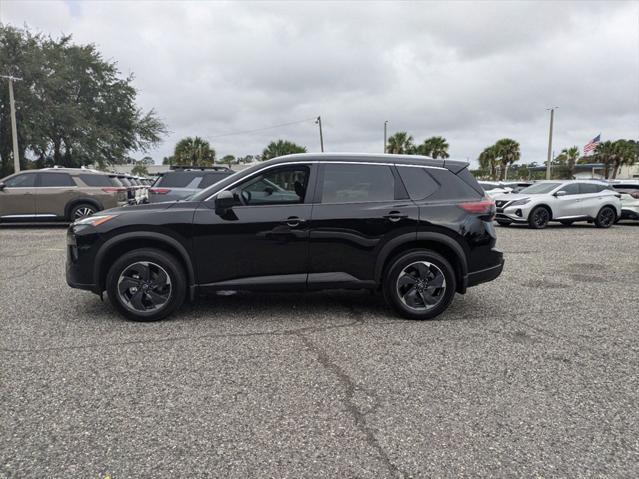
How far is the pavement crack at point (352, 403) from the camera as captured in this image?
2.43 meters

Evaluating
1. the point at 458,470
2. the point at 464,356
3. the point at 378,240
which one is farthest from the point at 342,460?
the point at 378,240

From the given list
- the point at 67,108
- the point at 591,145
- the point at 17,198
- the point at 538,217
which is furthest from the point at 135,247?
the point at 591,145

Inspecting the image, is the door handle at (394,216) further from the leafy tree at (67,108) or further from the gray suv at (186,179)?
the leafy tree at (67,108)

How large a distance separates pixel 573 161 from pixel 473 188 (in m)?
69.2

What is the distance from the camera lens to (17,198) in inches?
508

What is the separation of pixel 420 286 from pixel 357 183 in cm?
125

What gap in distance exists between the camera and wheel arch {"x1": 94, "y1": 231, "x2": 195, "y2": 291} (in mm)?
4500

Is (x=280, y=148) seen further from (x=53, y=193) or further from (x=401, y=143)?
(x=53, y=193)

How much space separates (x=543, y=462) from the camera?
7.91 ft

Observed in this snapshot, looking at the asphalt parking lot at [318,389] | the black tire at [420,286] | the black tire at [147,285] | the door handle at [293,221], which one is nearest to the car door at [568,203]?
the asphalt parking lot at [318,389]

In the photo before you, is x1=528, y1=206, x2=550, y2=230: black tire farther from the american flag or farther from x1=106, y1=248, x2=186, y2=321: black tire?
the american flag

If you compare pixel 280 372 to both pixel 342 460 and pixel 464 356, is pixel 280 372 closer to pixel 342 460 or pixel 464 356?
pixel 342 460

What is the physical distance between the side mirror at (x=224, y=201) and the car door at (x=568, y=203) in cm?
1257

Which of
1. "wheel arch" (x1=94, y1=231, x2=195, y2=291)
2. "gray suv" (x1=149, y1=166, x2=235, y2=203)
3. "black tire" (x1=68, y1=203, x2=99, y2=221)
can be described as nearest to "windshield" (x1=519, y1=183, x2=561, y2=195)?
"gray suv" (x1=149, y1=166, x2=235, y2=203)
